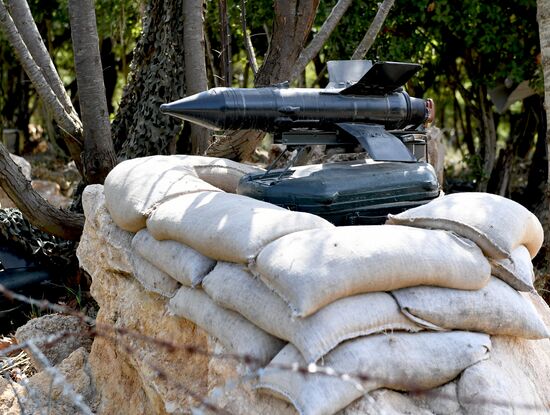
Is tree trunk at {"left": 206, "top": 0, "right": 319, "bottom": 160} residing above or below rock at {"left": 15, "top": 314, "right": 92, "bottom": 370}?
above

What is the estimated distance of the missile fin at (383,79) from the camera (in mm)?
3754

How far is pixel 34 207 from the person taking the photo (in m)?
5.19

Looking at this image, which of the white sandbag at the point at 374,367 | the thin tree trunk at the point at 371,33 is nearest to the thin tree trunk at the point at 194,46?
the thin tree trunk at the point at 371,33

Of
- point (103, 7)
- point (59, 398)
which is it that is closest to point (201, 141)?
point (59, 398)

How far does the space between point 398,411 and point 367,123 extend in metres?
1.75

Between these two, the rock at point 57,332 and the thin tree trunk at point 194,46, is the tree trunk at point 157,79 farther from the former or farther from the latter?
the rock at point 57,332

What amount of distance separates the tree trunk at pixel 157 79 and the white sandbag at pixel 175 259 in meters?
1.98

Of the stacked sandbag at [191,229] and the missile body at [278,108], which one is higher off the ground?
the missile body at [278,108]

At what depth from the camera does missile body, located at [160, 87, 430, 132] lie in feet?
11.8

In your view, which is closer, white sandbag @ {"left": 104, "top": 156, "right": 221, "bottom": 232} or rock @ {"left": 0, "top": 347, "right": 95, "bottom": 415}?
white sandbag @ {"left": 104, "top": 156, "right": 221, "bottom": 232}

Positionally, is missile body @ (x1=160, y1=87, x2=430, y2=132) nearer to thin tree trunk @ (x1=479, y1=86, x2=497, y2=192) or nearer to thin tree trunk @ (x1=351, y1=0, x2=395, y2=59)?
thin tree trunk @ (x1=351, y1=0, x2=395, y2=59)

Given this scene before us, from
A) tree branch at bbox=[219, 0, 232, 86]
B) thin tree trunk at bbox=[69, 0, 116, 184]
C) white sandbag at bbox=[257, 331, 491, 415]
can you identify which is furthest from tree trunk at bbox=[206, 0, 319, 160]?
white sandbag at bbox=[257, 331, 491, 415]

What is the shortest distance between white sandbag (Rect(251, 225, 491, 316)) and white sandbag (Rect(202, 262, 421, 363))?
0.05m

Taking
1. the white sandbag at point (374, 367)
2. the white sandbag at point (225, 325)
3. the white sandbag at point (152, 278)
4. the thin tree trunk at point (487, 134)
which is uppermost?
the white sandbag at point (374, 367)
